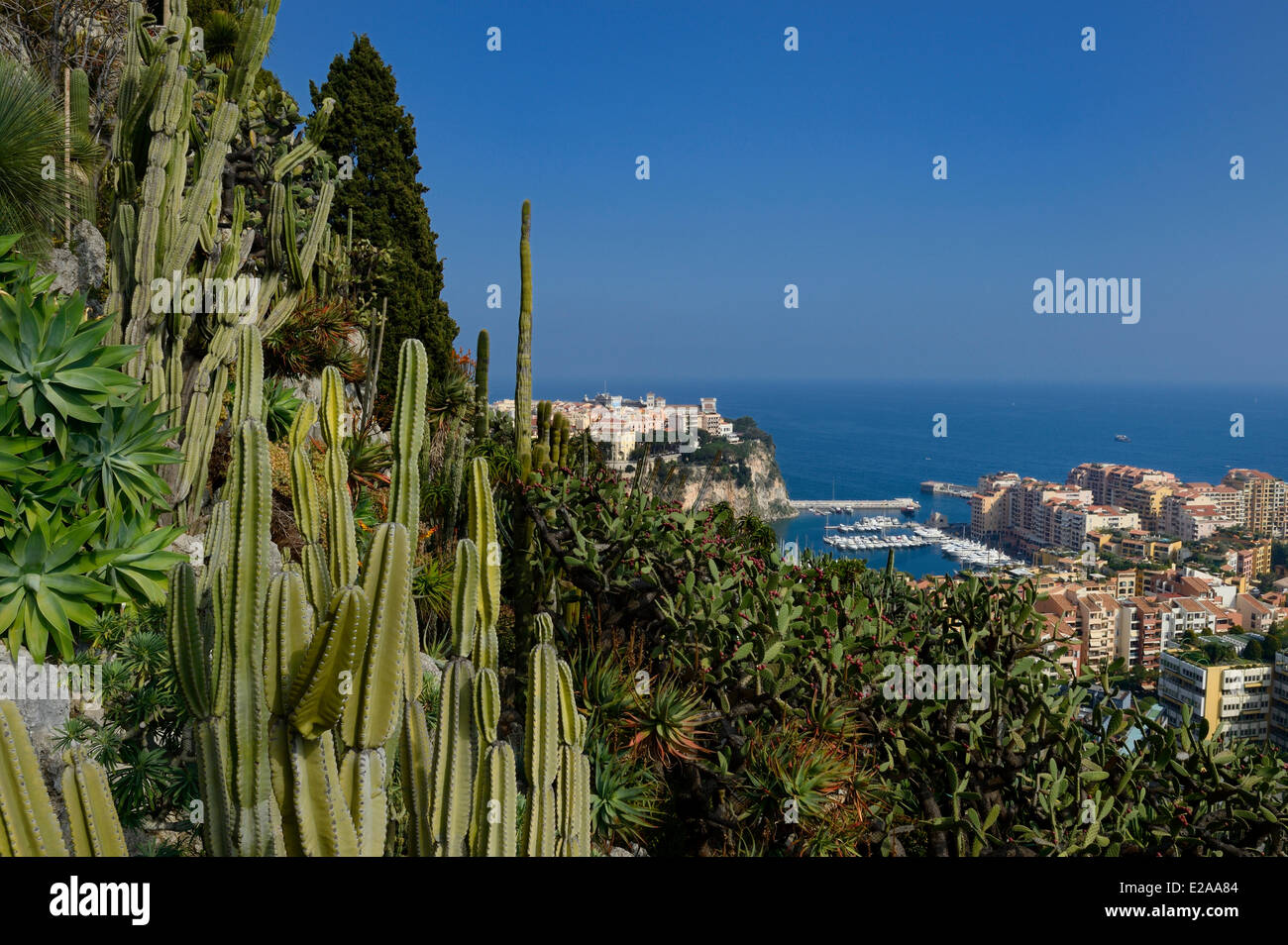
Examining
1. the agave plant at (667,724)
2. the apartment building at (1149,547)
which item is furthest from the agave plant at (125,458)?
the apartment building at (1149,547)

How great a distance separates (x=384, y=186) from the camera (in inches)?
424

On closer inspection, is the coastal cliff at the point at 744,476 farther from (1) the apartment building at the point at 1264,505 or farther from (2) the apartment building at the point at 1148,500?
(1) the apartment building at the point at 1264,505

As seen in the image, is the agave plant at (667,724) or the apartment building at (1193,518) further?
the apartment building at (1193,518)

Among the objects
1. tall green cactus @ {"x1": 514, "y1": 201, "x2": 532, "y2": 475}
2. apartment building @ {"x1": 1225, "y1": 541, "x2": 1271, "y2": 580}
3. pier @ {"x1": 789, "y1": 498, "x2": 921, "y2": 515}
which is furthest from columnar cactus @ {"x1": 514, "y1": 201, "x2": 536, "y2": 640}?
pier @ {"x1": 789, "y1": 498, "x2": 921, "y2": 515}

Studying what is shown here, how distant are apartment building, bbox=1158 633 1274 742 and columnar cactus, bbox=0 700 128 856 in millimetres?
4340

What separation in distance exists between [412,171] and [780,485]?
808cm

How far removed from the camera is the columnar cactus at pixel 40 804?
5.42 feet

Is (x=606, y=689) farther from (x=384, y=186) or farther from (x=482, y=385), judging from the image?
(x=384, y=186)

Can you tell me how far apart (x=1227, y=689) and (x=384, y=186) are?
36.6 ft

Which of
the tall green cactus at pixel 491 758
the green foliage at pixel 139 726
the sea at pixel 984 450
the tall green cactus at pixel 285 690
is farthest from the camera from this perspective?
the sea at pixel 984 450

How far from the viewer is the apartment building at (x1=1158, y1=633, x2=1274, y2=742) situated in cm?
374

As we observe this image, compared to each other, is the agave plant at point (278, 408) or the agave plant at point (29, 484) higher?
the agave plant at point (278, 408)

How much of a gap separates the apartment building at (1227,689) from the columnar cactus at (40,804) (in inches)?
171
